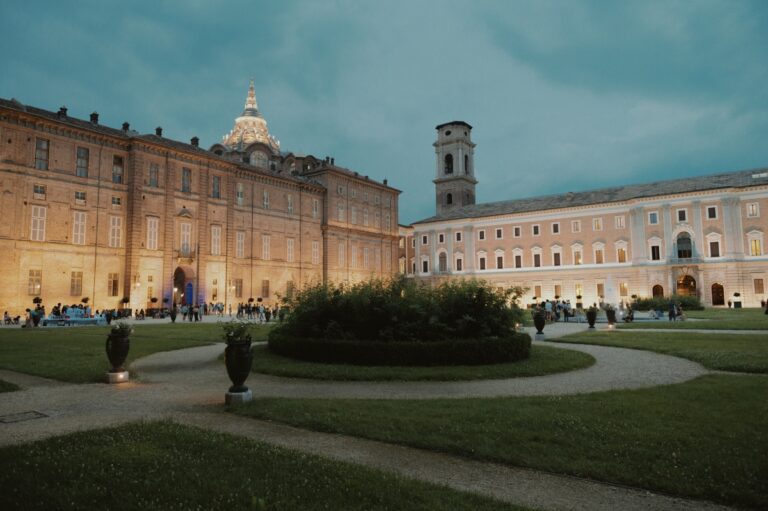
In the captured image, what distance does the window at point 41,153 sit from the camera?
34.5 meters

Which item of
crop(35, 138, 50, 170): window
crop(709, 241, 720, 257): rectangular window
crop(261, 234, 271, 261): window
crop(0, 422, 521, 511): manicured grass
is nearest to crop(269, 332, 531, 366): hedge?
crop(0, 422, 521, 511): manicured grass

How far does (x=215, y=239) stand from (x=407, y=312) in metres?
35.3

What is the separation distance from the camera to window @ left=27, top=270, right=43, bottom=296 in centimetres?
3322

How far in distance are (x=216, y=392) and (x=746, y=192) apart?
58352 mm

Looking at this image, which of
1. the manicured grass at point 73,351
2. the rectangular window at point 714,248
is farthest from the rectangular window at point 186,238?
the rectangular window at point 714,248

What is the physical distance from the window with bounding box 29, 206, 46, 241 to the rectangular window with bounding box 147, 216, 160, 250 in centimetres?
702

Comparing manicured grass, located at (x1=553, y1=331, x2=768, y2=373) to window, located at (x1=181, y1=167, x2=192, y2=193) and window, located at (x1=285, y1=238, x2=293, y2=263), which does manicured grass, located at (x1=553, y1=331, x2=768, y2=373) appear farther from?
window, located at (x1=285, y1=238, x2=293, y2=263)

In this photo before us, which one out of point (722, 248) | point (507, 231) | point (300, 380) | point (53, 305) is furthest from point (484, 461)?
point (507, 231)

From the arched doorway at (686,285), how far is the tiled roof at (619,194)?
936 cm

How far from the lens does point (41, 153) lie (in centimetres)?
3469

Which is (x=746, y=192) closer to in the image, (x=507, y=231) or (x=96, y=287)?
(x=507, y=231)

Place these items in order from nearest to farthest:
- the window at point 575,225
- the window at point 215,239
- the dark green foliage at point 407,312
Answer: the dark green foliage at point 407,312, the window at point 215,239, the window at point 575,225

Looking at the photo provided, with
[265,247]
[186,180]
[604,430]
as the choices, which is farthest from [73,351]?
[265,247]

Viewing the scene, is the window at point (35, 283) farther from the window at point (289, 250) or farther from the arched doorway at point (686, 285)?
the arched doorway at point (686, 285)
